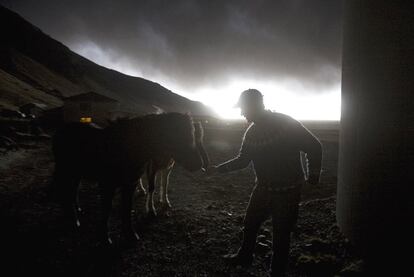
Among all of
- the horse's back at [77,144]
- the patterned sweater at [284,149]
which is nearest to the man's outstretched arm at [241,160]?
the patterned sweater at [284,149]

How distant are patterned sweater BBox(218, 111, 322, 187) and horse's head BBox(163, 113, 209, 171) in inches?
48.2

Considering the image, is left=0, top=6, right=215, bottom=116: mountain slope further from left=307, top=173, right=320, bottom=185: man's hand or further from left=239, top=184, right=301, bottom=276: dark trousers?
left=307, top=173, right=320, bottom=185: man's hand

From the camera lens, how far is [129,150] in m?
4.33

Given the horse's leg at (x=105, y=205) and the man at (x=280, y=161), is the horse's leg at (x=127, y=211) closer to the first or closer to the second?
the horse's leg at (x=105, y=205)

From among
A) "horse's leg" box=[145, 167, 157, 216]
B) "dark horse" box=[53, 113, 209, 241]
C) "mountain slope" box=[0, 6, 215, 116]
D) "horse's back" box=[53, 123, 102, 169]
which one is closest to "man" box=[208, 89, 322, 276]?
"dark horse" box=[53, 113, 209, 241]

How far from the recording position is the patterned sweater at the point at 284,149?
9.95ft

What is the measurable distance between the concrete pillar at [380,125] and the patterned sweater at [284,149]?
1.18 m

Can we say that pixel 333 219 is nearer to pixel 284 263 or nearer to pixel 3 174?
pixel 284 263

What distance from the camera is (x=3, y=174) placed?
9.17 meters

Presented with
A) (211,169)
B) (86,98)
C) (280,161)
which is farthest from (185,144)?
(86,98)

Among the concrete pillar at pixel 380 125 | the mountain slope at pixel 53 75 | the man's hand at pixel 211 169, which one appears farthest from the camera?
the mountain slope at pixel 53 75

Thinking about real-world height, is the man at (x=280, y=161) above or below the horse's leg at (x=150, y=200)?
above

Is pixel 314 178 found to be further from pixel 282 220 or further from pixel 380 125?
pixel 380 125

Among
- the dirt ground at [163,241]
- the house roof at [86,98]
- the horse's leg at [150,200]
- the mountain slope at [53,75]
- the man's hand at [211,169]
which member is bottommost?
the dirt ground at [163,241]
